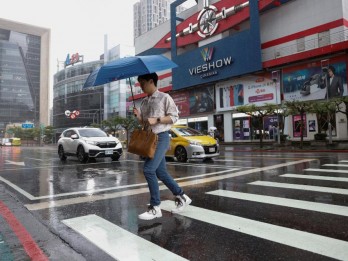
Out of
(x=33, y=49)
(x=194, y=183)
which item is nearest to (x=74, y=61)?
(x=33, y=49)

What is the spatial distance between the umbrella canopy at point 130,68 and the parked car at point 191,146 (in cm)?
736

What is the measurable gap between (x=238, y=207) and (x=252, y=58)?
26260mm

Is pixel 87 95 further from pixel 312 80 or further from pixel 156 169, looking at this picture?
pixel 156 169

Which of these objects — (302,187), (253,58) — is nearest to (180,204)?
(302,187)

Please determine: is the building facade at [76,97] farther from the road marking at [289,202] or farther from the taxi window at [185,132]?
the road marking at [289,202]

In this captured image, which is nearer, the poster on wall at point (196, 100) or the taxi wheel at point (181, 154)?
the taxi wheel at point (181, 154)

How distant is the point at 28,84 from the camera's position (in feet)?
447

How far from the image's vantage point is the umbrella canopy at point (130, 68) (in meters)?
4.05

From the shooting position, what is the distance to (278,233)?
11.0ft

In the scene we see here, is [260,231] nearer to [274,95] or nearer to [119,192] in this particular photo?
[119,192]

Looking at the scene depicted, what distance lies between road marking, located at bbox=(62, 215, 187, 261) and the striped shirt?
1.38 m

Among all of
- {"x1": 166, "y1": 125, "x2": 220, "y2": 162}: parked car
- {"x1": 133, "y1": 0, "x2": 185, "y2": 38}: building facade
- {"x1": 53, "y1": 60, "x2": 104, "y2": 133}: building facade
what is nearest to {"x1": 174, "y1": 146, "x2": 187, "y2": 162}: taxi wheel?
{"x1": 166, "y1": 125, "x2": 220, "y2": 162}: parked car

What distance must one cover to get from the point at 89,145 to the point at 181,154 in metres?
3.87

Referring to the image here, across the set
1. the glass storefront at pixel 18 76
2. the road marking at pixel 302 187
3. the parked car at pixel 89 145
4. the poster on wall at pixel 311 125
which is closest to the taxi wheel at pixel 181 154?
the parked car at pixel 89 145
